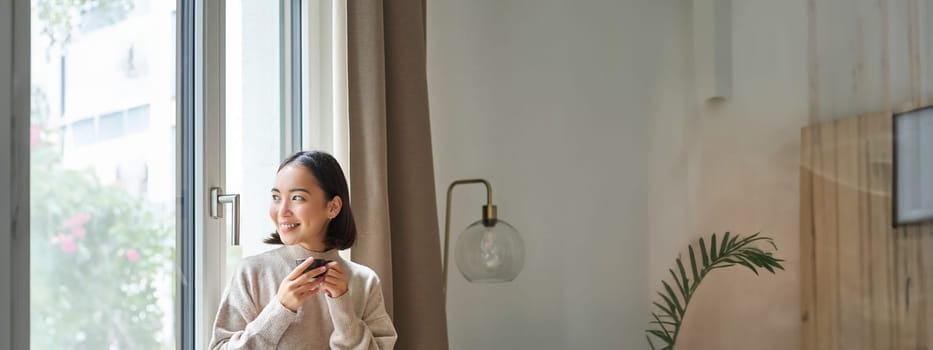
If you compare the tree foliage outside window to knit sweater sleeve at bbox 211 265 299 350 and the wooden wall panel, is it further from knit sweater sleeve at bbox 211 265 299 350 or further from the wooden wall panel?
the wooden wall panel

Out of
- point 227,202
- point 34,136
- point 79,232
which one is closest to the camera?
point 34,136

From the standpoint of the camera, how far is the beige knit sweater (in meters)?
1.54

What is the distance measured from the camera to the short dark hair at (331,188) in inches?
64.4

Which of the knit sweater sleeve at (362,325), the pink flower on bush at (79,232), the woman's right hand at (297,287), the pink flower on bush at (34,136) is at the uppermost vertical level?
the pink flower on bush at (34,136)

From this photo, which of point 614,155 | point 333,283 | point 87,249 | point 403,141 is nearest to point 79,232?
point 87,249

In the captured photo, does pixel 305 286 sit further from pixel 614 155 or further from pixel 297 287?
pixel 614 155

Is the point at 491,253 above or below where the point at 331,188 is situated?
below

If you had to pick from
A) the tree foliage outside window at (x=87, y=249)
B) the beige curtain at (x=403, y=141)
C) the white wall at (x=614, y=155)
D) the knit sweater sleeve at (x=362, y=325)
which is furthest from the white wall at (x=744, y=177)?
the tree foliage outside window at (x=87, y=249)

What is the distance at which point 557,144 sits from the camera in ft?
9.22

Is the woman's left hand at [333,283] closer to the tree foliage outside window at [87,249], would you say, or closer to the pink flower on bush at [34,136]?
the tree foliage outside window at [87,249]

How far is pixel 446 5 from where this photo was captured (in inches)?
106

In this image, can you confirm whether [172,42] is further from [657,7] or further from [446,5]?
[657,7]

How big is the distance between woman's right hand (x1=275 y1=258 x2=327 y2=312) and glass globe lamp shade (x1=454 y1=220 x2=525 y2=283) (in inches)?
29.4

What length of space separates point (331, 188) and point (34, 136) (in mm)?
521
